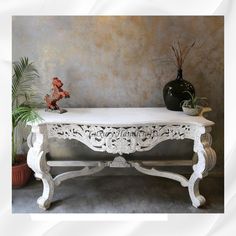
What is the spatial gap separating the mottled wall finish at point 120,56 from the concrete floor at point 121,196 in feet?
0.84

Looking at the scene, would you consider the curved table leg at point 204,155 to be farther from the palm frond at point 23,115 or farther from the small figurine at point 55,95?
the palm frond at point 23,115

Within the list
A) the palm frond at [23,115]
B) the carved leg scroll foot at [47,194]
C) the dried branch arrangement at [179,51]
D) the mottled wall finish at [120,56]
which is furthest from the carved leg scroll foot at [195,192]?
the palm frond at [23,115]

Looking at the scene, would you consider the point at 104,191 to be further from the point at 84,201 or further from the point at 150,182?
the point at 150,182

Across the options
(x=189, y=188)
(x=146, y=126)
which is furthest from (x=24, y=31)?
(x=189, y=188)

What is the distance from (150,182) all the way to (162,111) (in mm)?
551

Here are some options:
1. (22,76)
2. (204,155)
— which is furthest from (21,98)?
(204,155)

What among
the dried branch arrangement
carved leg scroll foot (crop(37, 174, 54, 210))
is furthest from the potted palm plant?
the dried branch arrangement

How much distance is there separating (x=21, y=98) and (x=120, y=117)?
714 millimetres

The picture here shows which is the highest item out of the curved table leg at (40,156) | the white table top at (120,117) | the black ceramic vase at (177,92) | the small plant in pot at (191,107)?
the black ceramic vase at (177,92)

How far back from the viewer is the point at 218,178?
1949mm

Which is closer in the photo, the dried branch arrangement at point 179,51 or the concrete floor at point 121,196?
the concrete floor at point 121,196

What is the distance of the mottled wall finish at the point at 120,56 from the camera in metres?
1.85

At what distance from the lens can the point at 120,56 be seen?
1.94 metres

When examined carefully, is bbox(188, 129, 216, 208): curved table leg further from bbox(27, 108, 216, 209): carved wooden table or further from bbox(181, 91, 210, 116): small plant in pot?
bbox(181, 91, 210, 116): small plant in pot
